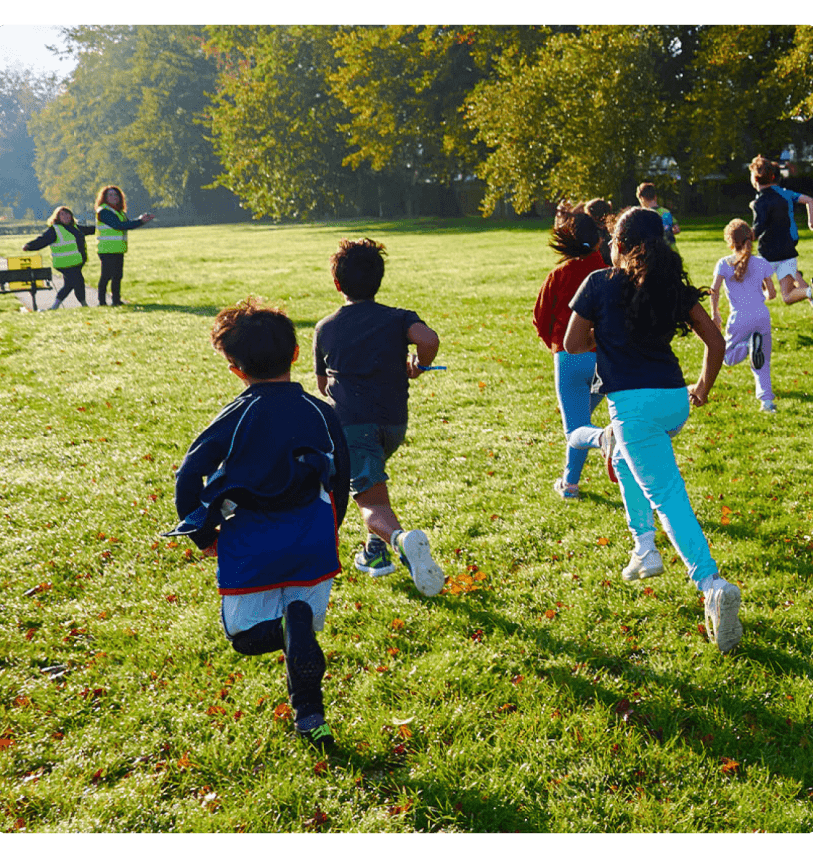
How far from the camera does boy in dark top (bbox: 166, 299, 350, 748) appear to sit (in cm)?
305

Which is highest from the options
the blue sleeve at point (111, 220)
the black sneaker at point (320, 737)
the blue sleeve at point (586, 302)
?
the blue sleeve at point (111, 220)

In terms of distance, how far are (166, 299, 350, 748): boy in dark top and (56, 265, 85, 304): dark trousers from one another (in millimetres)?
13745

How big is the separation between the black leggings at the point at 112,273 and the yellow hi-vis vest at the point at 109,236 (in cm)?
26

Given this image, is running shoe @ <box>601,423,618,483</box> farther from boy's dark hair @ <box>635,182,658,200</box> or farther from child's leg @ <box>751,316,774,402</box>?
boy's dark hair @ <box>635,182,658,200</box>

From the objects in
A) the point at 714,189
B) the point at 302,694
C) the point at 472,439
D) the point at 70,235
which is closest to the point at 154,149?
the point at 714,189

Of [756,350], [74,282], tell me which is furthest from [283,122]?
[756,350]

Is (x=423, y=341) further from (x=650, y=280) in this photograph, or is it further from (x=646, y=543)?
(x=646, y=543)

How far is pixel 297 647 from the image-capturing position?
10.3 ft

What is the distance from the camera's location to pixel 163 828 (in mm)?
2986

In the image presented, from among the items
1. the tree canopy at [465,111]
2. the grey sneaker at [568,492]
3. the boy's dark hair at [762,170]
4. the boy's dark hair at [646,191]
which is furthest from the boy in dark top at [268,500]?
the tree canopy at [465,111]

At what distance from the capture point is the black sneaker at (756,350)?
25.0 feet

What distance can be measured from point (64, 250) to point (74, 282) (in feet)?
3.06

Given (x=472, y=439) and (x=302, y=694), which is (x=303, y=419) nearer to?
(x=302, y=694)

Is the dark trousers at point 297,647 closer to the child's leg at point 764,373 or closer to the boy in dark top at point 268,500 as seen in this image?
the boy in dark top at point 268,500
